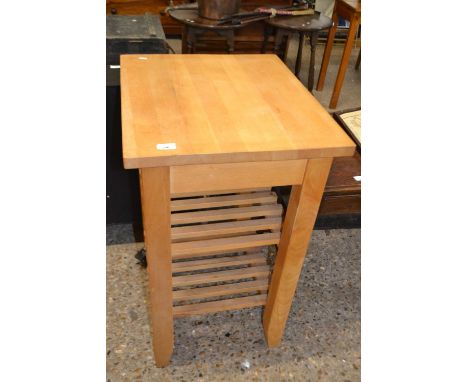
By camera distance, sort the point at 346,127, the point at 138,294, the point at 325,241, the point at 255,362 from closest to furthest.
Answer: the point at 255,362 < the point at 138,294 < the point at 325,241 < the point at 346,127

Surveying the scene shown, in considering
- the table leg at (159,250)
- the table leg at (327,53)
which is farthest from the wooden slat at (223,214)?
the table leg at (327,53)

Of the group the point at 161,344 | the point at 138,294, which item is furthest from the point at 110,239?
the point at 161,344

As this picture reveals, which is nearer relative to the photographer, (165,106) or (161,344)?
(165,106)

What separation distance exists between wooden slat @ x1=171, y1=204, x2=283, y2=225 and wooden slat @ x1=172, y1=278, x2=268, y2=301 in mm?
252

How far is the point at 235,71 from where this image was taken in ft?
3.58

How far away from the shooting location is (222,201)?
1.09 meters

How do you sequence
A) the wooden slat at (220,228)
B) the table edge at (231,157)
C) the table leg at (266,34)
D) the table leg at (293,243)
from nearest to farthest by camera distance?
the table edge at (231,157) < the table leg at (293,243) < the wooden slat at (220,228) < the table leg at (266,34)

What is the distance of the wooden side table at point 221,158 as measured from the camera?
2.59ft

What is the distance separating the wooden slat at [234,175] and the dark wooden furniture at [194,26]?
5.55ft

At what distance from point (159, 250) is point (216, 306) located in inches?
14.6

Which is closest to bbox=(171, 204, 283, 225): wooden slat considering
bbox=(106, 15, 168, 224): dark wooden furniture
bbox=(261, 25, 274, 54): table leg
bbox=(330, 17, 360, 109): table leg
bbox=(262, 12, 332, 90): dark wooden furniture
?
bbox=(106, 15, 168, 224): dark wooden furniture

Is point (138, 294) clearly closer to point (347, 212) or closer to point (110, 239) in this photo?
point (110, 239)

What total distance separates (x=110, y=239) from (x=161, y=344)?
584 mm

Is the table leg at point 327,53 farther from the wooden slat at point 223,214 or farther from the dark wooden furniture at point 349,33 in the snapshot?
the wooden slat at point 223,214
